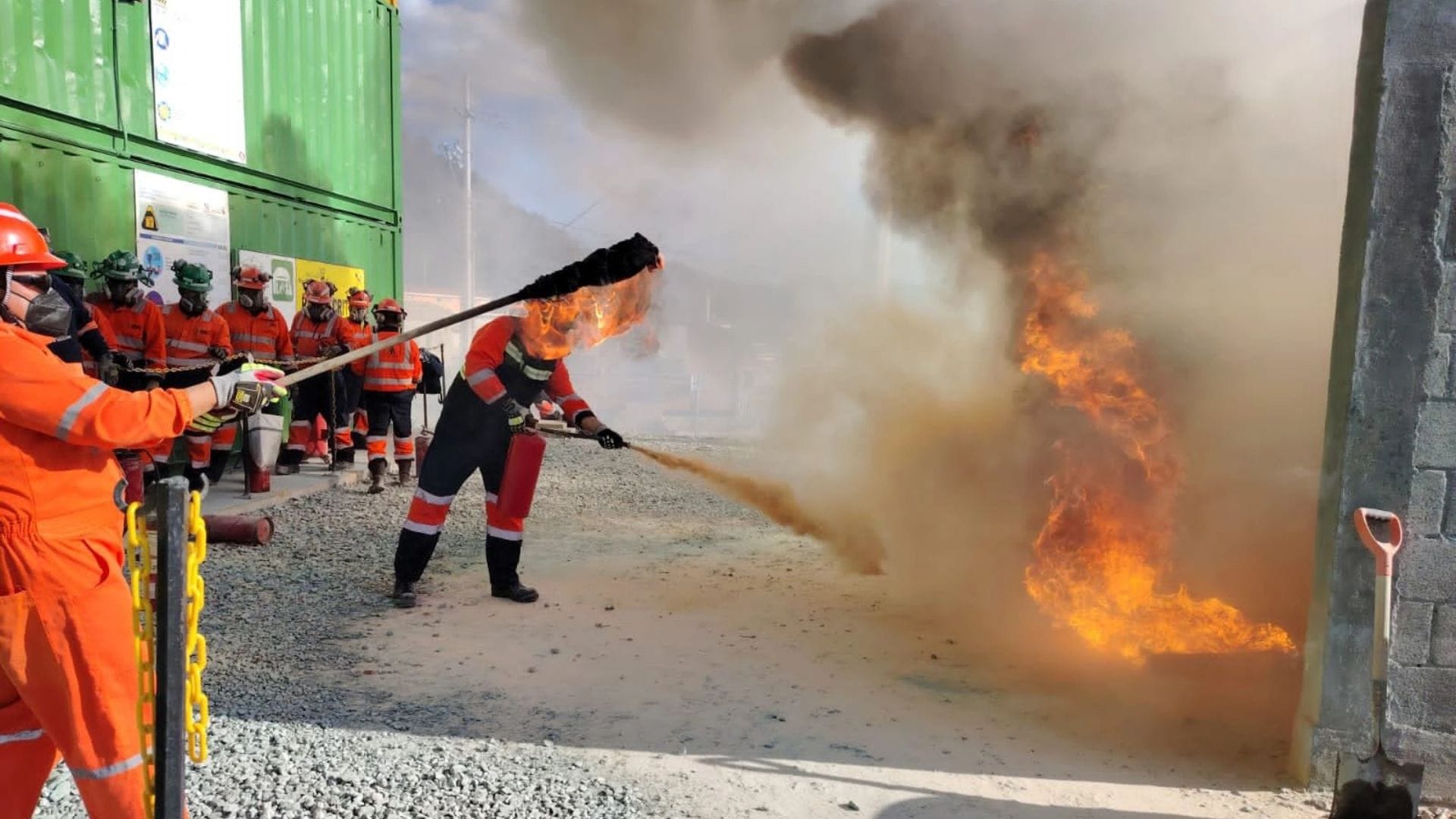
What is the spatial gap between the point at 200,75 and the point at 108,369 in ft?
12.0

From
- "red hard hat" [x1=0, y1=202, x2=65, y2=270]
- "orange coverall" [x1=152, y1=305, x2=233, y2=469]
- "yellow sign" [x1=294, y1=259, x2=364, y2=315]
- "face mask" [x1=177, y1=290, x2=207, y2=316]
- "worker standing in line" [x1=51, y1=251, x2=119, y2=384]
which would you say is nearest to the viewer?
"red hard hat" [x1=0, y1=202, x2=65, y2=270]

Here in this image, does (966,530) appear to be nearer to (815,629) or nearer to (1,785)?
(815,629)

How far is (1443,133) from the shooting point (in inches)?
110

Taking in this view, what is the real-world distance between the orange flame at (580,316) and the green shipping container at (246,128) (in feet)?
15.4

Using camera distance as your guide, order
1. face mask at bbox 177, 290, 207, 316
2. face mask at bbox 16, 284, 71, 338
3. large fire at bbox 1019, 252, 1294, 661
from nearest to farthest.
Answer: face mask at bbox 16, 284, 71, 338
large fire at bbox 1019, 252, 1294, 661
face mask at bbox 177, 290, 207, 316

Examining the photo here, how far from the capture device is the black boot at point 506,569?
5.27m

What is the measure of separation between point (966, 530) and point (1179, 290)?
1816 millimetres

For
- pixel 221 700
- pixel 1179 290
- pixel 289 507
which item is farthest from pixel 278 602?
pixel 1179 290

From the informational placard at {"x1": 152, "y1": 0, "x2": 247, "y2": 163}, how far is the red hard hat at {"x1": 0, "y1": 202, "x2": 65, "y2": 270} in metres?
6.68

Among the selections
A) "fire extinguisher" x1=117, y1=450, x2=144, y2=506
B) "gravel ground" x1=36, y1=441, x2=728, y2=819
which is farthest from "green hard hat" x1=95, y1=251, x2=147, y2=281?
"gravel ground" x1=36, y1=441, x2=728, y2=819

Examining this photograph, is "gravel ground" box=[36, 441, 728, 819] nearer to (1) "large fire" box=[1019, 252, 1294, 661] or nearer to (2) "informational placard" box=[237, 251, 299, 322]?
(1) "large fire" box=[1019, 252, 1294, 661]

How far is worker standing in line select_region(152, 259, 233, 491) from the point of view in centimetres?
729

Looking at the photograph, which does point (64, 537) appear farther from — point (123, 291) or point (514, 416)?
point (123, 291)

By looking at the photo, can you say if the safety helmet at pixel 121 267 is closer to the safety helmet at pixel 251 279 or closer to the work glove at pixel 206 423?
the safety helmet at pixel 251 279
